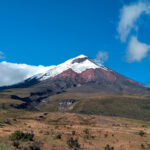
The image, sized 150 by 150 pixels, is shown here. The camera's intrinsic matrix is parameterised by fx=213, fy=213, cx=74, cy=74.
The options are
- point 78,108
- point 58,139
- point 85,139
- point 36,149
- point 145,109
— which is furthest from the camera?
point 78,108

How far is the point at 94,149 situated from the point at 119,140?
36.1ft

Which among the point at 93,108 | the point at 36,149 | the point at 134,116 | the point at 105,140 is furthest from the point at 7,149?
the point at 93,108

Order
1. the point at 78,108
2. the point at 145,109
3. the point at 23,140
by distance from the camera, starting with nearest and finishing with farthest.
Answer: the point at 23,140 < the point at 145,109 < the point at 78,108

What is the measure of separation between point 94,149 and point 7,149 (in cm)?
1208

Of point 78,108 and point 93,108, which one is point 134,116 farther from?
point 78,108

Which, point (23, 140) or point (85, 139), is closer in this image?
point (23, 140)

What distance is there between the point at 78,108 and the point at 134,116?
53542 millimetres

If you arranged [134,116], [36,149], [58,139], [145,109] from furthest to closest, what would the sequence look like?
[145,109] → [134,116] → [58,139] → [36,149]

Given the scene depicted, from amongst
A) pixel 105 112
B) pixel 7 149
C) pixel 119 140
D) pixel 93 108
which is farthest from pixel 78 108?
pixel 7 149

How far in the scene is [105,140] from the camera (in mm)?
37938

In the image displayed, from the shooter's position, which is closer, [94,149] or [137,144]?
[94,149]

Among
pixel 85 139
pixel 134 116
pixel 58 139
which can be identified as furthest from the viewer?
pixel 134 116

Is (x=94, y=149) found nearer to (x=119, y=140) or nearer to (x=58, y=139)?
(x=58, y=139)

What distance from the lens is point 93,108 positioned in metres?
189
